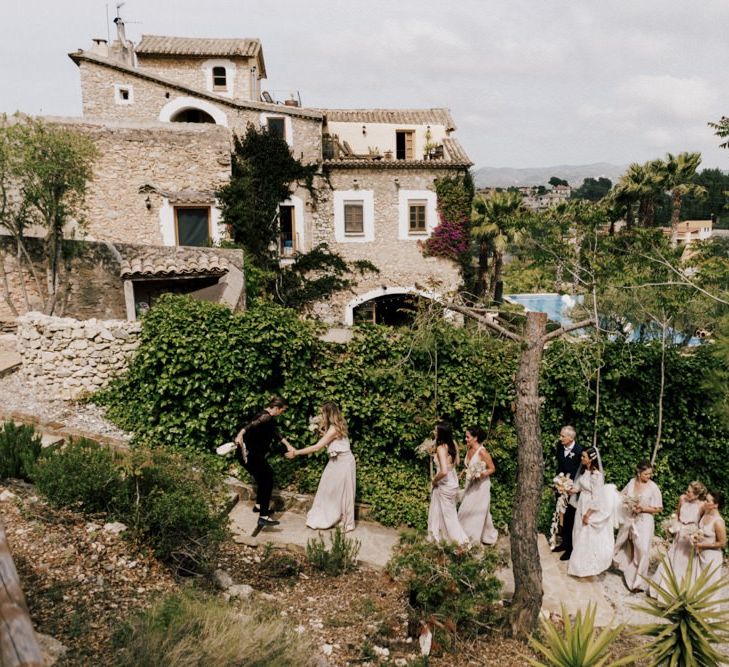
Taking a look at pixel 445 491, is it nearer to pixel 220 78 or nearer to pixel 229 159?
pixel 229 159

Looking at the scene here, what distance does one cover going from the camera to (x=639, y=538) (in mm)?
6219

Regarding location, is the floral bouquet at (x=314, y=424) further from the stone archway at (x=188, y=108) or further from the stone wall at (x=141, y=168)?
the stone archway at (x=188, y=108)

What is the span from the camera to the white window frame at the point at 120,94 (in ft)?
60.0

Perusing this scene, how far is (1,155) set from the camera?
1009 centimetres

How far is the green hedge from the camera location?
7418 millimetres

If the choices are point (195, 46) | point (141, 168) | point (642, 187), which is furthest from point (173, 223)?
point (642, 187)

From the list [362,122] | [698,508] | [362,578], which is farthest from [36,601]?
[362,122]

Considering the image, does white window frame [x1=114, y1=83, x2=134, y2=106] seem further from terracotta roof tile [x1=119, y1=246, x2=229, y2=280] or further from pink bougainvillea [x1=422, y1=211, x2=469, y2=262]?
pink bougainvillea [x1=422, y1=211, x2=469, y2=262]

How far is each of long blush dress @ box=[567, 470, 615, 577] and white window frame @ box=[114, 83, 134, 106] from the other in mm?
19167

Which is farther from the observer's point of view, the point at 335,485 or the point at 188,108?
the point at 188,108

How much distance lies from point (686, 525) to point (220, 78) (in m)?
23.0

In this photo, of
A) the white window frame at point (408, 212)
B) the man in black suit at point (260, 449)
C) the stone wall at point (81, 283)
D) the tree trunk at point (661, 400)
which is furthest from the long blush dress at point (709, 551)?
the white window frame at point (408, 212)

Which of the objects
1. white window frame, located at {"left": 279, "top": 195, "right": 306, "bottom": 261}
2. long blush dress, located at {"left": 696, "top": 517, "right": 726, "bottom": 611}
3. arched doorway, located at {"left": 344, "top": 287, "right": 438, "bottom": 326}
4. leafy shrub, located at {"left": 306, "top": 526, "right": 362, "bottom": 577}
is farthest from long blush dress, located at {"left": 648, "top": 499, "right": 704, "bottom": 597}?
white window frame, located at {"left": 279, "top": 195, "right": 306, "bottom": 261}

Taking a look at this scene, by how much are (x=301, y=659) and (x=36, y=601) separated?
200cm
